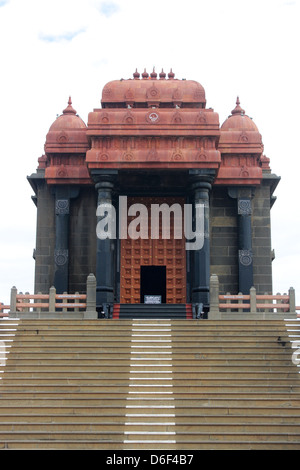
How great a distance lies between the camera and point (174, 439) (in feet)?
55.9

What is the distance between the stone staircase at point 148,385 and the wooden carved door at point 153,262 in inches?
204

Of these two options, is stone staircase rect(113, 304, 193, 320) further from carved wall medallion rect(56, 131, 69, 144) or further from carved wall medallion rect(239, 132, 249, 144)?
carved wall medallion rect(239, 132, 249, 144)

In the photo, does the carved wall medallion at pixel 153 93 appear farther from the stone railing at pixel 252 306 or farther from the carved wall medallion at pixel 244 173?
the stone railing at pixel 252 306

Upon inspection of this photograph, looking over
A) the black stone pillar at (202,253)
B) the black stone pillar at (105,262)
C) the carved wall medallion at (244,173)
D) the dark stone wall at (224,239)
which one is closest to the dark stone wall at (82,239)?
the black stone pillar at (105,262)

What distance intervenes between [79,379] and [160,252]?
393 inches

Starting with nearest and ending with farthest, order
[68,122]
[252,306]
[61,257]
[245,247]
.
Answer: [252,306], [61,257], [245,247], [68,122]

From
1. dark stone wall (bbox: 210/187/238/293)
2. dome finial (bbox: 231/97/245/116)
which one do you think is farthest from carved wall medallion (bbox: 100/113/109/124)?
dome finial (bbox: 231/97/245/116)

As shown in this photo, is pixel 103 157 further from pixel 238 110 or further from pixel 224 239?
pixel 238 110

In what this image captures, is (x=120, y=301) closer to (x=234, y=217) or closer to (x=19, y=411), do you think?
(x=234, y=217)

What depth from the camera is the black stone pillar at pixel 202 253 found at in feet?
85.6

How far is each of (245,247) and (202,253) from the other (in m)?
2.61

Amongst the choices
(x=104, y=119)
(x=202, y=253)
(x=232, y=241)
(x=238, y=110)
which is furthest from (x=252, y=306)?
(x=238, y=110)

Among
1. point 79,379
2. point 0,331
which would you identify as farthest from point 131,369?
point 0,331

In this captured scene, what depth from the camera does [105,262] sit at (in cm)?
2636
